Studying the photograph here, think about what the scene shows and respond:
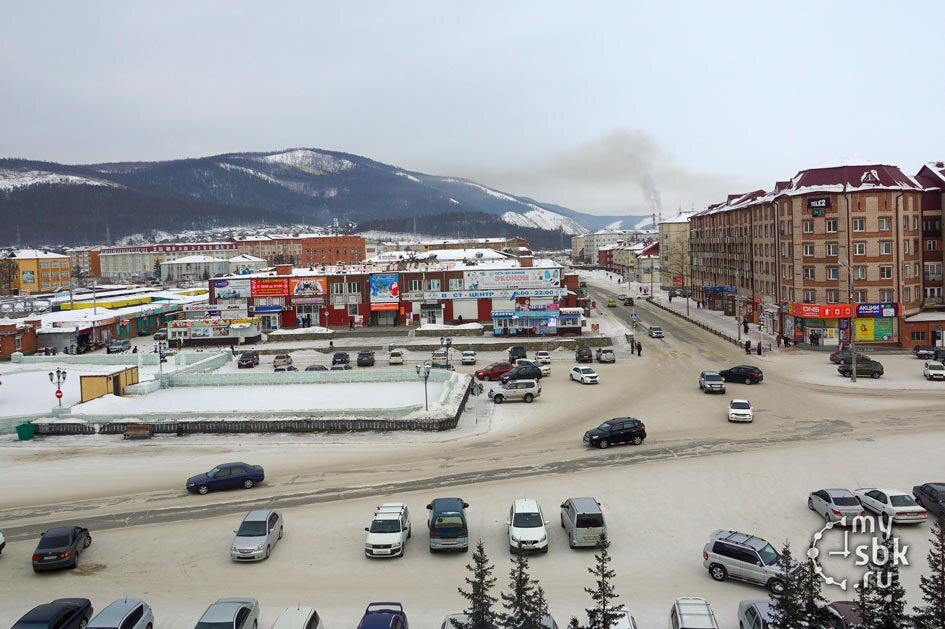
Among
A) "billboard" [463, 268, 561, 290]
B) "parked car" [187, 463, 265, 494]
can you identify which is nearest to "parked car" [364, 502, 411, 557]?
"parked car" [187, 463, 265, 494]

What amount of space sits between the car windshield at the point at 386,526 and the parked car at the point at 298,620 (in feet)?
14.9

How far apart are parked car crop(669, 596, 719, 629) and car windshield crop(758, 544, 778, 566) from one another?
316cm

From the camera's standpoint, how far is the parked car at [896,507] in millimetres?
19516

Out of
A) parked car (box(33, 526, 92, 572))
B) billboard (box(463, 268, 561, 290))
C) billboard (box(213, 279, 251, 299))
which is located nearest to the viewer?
parked car (box(33, 526, 92, 572))

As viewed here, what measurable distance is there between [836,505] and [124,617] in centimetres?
1748

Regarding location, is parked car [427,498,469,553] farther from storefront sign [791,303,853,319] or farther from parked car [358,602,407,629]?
storefront sign [791,303,853,319]

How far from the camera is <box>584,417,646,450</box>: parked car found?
28.5 meters

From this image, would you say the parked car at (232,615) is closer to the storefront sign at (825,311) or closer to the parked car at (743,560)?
the parked car at (743,560)

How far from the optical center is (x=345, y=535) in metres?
20.4

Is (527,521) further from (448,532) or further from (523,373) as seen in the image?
(523,373)

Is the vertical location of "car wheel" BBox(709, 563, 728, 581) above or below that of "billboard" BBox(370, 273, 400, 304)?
below

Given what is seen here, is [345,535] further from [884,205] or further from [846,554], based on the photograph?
[884,205]

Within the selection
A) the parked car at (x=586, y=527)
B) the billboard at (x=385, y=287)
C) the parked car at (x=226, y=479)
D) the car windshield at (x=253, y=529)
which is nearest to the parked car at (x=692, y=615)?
the parked car at (x=586, y=527)

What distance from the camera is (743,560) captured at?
651 inches
